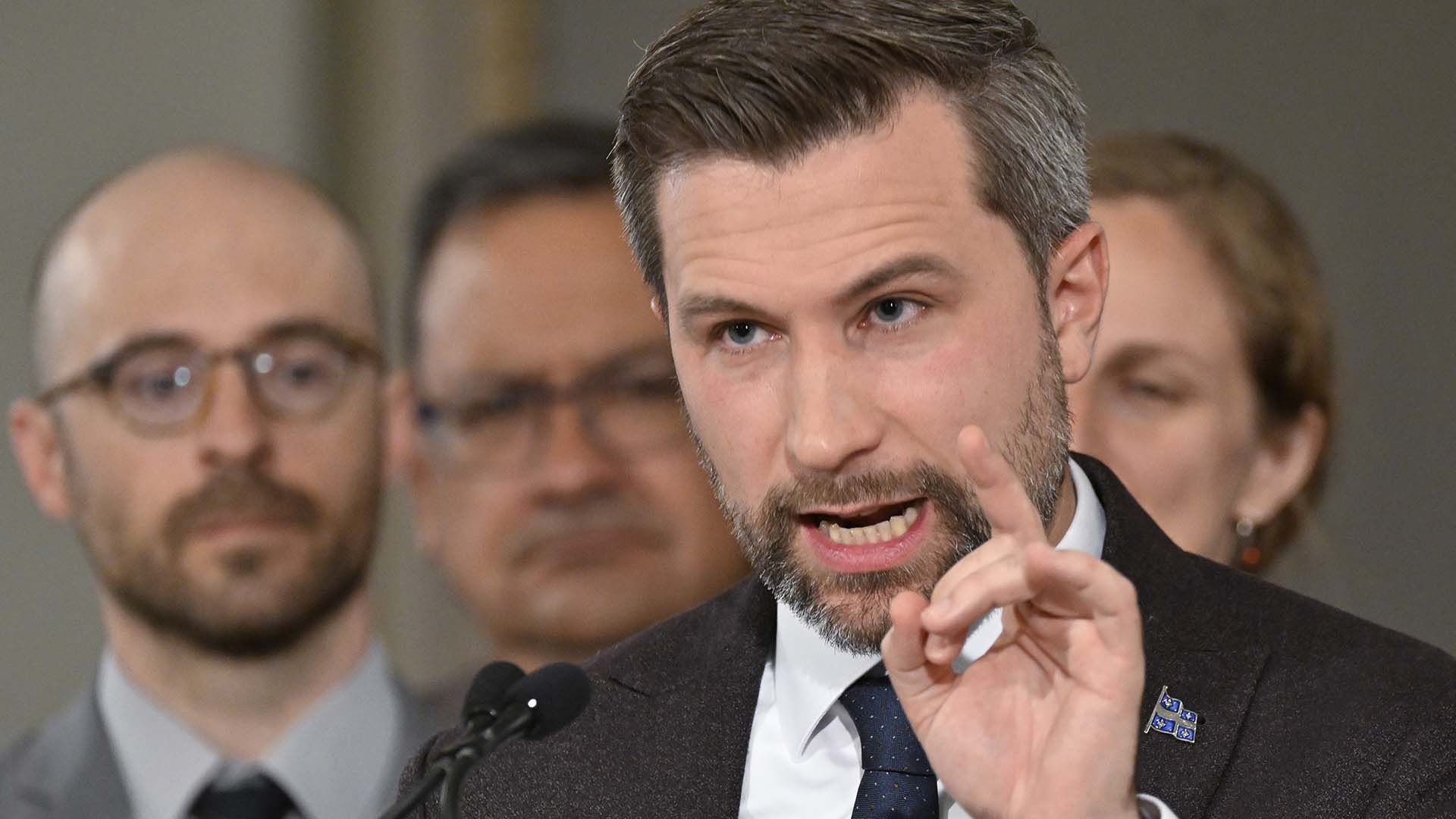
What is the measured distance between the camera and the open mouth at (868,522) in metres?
2.06

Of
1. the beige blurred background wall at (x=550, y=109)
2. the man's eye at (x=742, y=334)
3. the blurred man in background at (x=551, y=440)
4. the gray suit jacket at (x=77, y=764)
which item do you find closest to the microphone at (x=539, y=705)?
the man's eye at (x=742, y=334)

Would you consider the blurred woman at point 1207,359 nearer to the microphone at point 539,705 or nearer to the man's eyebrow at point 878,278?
the man's eyebrow at point 878,278

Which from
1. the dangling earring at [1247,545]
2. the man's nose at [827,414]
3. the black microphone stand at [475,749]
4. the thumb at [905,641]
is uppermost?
the man's nose at [827,414]

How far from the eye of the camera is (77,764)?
3.51m

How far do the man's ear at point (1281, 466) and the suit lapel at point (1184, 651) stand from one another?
89 cm

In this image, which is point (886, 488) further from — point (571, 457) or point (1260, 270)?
point (571, 457)

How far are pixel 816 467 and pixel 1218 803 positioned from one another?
497 millimetres

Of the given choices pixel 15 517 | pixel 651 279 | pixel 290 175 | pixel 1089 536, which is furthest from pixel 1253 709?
pixel 15 517

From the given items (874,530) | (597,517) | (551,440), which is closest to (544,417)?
(551,440)

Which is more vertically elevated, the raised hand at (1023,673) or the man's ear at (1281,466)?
the raised hand at (1023,673)

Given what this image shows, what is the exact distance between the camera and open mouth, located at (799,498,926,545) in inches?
81.3

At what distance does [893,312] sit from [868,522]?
215 millimetres

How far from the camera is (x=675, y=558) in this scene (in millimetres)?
3920

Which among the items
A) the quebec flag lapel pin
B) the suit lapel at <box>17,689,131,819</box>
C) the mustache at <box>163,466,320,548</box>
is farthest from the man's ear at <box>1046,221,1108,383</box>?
the suit lapel at <box>17,689,131,819</box>
